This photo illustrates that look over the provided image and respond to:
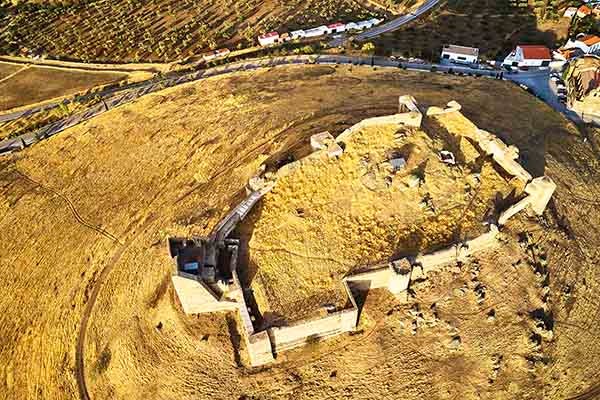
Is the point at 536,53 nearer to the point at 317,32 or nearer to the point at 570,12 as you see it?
the point at 570,12

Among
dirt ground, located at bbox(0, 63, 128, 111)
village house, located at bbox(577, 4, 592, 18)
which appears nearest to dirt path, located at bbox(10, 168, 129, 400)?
dirt ground, located at bbox(0, 63, 128, 111)

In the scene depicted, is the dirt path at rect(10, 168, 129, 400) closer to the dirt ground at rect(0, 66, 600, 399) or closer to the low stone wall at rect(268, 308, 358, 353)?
the dirt ground at rect(0, 66, 600, 399)

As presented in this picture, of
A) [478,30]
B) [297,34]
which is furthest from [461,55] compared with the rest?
[297,34]

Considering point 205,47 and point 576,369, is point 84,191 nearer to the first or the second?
point 205,47

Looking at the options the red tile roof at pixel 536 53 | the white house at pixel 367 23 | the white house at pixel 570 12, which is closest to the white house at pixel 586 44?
the red tile roof at pixel 536 53

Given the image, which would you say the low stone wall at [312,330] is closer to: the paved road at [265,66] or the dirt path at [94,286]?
the dirt path at [94,286]

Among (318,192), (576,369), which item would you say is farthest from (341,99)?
(576,369)

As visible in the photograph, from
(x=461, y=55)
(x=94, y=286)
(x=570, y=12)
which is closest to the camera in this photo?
(x=94, y=286)
